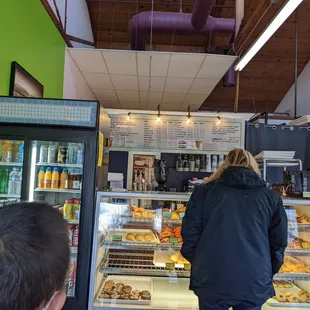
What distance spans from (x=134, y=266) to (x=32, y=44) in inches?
109

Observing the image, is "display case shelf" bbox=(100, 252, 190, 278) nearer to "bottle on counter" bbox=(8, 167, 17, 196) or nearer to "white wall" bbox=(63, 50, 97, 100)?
"bottle on counter" bbox=(8, 167, 17, 196)

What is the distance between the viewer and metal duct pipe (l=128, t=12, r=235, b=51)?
5.36 m

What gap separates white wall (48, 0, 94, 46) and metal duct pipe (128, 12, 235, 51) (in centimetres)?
100

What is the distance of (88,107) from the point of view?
264cm

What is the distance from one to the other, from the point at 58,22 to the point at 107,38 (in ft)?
9.62

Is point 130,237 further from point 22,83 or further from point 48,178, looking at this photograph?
point 22,83

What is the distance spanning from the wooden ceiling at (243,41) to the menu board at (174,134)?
1385mm

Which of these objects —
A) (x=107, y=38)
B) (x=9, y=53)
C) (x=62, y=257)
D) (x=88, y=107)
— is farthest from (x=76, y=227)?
(x=107, y=38)

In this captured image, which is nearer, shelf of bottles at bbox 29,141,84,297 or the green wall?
shelf of bottles at bbox 29,141,84,297

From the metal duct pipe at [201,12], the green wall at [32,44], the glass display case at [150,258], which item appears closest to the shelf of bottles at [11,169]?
the green wall at [32,44]

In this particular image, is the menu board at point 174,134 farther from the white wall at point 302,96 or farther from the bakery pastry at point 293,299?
the white wall at point 302,96

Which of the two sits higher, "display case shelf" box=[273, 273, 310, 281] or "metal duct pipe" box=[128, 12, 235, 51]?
"metal duct pipe" box=[128, 12, 235, 51]

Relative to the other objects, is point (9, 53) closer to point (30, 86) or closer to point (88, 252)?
point (30, 86)

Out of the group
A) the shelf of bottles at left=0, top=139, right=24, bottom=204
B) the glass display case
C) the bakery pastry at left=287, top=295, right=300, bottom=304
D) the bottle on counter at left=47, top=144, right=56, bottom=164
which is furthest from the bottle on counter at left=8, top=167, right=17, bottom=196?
the bakery pastry at left=287, top=295, right=300, bottom=304
